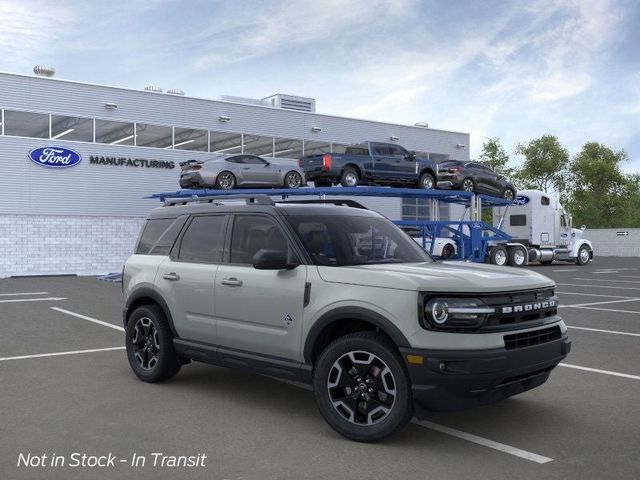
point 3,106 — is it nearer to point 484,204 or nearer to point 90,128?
point 90,128

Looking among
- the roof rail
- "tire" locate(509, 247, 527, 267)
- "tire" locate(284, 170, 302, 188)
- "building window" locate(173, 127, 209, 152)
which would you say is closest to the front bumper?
the roof rail

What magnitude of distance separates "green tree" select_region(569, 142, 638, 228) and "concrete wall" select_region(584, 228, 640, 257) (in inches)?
704

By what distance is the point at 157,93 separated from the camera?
1191 inches

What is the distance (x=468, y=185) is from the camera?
25234 millimetres

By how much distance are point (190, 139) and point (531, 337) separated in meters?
27.8

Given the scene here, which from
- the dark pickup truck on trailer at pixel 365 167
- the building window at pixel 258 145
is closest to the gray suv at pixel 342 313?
the dark pickup truck on trailer at pixel 365 167

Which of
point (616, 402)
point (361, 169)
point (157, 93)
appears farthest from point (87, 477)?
point (157, 93)

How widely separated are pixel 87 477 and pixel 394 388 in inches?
82.3

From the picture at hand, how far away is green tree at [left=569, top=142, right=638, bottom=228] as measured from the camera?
69.1 metres

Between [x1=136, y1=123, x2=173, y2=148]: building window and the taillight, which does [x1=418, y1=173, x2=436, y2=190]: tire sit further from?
[x1=136, y1=123, x2=173, y2=148]: building window

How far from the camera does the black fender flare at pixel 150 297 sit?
260 inches

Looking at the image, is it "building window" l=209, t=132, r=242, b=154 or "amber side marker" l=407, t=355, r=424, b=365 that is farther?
"building window" l=209, t=132, r=242, b=154

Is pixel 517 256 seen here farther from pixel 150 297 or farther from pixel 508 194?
pixel 150 297

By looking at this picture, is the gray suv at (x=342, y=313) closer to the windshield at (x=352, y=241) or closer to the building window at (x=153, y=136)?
the windshield at (x=352, y=241)
